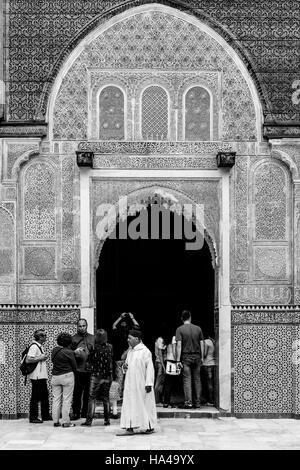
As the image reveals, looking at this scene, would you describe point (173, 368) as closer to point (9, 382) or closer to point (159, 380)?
point (159, 380)

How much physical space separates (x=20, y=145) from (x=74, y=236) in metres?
1.24

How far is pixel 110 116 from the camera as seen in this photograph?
11.7 metres

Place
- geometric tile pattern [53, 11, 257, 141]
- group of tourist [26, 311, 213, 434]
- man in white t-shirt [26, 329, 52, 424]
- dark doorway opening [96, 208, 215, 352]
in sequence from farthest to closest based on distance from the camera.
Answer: dark doorway opening [96, 208, 215, 352], geometric tile pattern [53, 11, 257, 141], man in white t-shirt [26, 329, 52, 424], group of tourist [26, 311, 213, 434]

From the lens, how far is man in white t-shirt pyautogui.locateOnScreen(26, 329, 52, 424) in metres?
10.9

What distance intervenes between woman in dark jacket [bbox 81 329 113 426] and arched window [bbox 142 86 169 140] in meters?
2.59

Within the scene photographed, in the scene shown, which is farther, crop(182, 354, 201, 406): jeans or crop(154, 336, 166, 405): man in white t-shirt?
crop(154, 336, 166, 405): man in white t-shirt

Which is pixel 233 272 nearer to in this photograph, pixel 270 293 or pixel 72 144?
pixel 270 293

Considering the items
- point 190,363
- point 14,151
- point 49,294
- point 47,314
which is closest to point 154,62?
point 14,151

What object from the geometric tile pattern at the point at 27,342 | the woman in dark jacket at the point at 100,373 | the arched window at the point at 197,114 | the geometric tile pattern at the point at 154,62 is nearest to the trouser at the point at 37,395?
the geometric tile pattern at the point at 27,342

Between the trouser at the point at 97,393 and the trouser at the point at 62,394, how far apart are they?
0.22 meters

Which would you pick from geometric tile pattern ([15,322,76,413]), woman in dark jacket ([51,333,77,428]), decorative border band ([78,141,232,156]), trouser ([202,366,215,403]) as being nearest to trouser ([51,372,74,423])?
woman in dark jacket ([51,333,77,428])

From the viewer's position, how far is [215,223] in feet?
38.2

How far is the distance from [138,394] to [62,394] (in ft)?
3.36

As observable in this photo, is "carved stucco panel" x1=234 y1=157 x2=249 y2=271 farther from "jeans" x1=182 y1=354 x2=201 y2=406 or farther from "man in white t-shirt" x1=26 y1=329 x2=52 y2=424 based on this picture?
"man in white t-shirt" x1=26 y1=329 x2=52 y2=424
